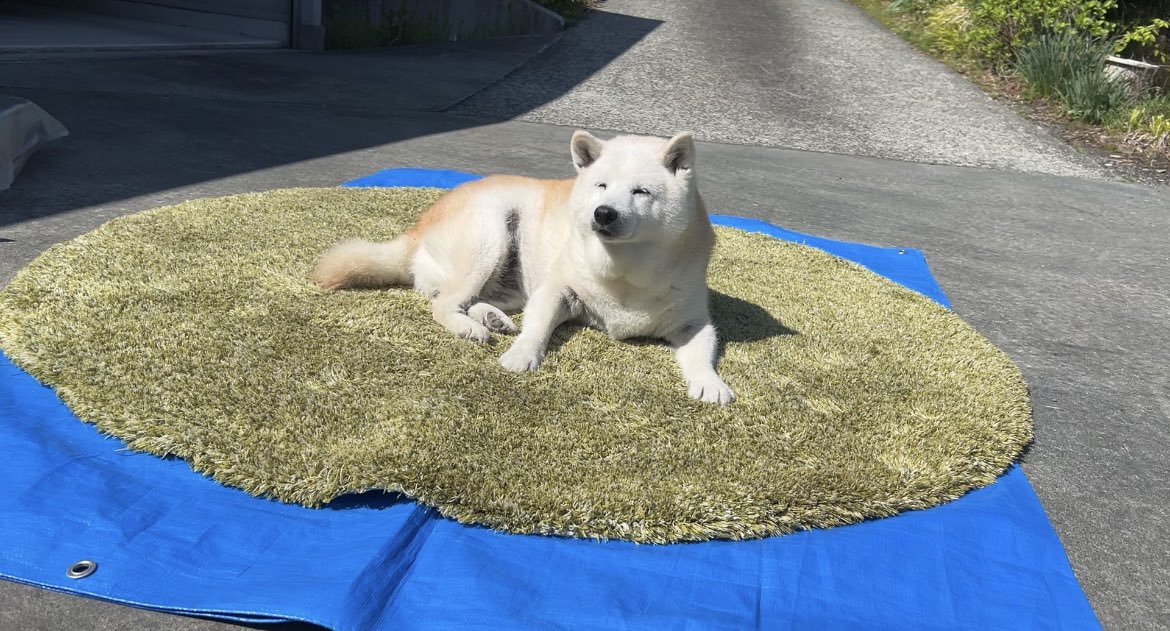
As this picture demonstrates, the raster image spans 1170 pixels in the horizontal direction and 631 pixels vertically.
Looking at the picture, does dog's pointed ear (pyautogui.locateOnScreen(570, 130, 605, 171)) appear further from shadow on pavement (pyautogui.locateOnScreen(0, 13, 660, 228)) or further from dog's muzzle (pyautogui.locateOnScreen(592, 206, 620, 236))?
shadow on pavement (pyautogui.locateOnScreen(0, 13, 660, 228))

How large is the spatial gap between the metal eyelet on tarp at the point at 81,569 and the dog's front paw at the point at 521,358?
61.6 inches

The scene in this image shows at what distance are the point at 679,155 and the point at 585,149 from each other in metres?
0.38

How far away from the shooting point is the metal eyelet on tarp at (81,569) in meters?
2.09

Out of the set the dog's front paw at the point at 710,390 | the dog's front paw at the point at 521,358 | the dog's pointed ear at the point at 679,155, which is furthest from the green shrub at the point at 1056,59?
the dog's front paw at the point at 521,358

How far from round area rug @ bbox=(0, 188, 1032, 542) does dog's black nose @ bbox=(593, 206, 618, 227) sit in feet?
2.02

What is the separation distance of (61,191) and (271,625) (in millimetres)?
4136

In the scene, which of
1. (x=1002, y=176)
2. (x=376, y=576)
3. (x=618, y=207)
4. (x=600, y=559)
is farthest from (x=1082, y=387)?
(x=1002, y=176)

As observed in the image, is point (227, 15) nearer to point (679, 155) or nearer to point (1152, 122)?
point (679, 155)

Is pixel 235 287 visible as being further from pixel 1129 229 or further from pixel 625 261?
pixel 1129 229

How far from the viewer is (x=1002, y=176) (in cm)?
876

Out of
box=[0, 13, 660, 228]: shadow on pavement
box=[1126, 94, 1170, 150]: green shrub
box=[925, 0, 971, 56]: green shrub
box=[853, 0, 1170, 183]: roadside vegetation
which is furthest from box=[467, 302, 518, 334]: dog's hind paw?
box=[925, 0, 971, 56]: green shrub

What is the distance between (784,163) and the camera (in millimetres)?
8609

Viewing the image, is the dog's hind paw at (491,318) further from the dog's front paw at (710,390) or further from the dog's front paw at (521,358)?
the dog's front paw at (710,390)

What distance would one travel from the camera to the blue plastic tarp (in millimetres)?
2100
